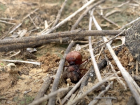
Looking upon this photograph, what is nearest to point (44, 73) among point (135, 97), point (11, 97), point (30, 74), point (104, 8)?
point (30, 74)

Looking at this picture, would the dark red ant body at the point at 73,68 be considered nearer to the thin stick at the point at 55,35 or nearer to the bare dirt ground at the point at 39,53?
the bare dirt ground at the point at 39,53

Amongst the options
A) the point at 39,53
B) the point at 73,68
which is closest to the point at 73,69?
the point at 73,68

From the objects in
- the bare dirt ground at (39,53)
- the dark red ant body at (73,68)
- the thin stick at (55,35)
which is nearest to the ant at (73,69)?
the dark red ant body at (73,68)

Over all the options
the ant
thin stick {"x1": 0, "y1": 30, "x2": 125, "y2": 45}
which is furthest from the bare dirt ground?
thin stick {"x1": 0, "y1": 30, "x2": 125, "y2": 45}

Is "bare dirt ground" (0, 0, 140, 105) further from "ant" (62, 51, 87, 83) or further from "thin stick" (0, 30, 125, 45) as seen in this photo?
"thin stick" (0, 30, 125, 45)

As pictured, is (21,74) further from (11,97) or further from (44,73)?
(11,97)

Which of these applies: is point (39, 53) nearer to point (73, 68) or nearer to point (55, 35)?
point (55, 35)
